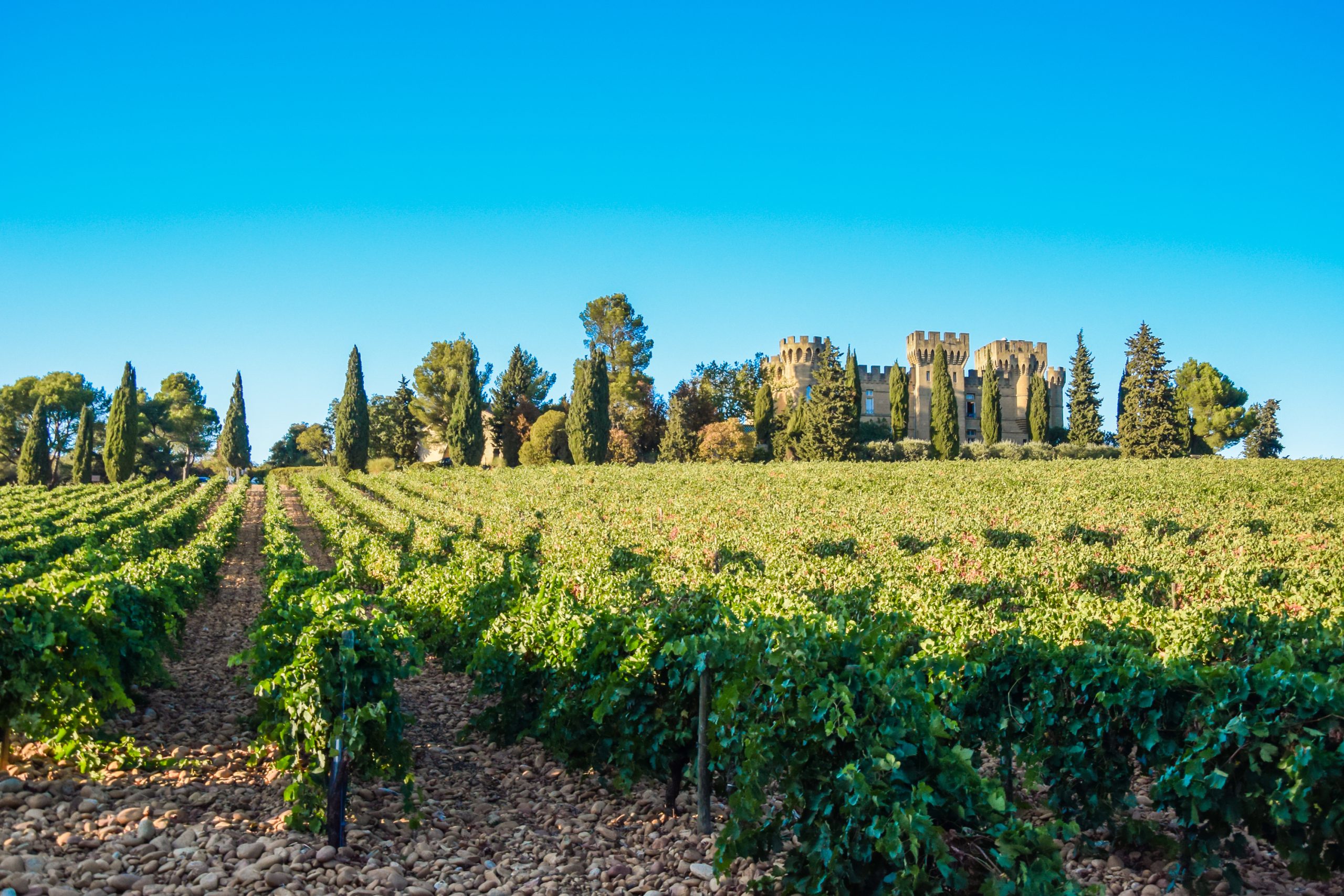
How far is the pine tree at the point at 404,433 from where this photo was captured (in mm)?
58062

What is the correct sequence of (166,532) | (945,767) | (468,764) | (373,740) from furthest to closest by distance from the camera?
1. (166,532)
2. (468,764)
3. (373,740)
4. (945,767)

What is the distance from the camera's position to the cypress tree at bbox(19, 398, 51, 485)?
175 feet

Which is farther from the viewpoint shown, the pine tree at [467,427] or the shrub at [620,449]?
the pine tree at [467,427]

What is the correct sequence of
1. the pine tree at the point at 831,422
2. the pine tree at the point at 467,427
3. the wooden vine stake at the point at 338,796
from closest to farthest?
the wooden vine stake at the point at 338,796 < the pine tree at the point at 831,422 < the pine tree at the point at 467,427

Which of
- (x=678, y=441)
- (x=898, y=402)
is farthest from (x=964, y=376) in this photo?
(x=678, y=441)

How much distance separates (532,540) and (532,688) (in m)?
13.2

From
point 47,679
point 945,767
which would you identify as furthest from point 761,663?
point 47,679

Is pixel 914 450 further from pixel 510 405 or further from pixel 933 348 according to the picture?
pixel 510 405

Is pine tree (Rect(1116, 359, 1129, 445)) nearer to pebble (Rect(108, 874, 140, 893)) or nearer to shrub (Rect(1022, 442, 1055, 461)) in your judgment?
shrub (Rect(1022, 442, 1055, 461))

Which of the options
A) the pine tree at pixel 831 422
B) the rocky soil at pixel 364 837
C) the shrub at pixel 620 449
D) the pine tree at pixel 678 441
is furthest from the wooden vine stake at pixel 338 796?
the shrub at pixel 620 449

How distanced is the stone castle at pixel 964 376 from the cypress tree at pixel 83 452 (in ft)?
153

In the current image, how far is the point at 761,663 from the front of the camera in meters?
5.27

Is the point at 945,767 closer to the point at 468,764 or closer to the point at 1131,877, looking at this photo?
the point at 1131,877

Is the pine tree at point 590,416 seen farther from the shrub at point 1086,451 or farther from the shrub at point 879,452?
the shrub at point 1086,451
